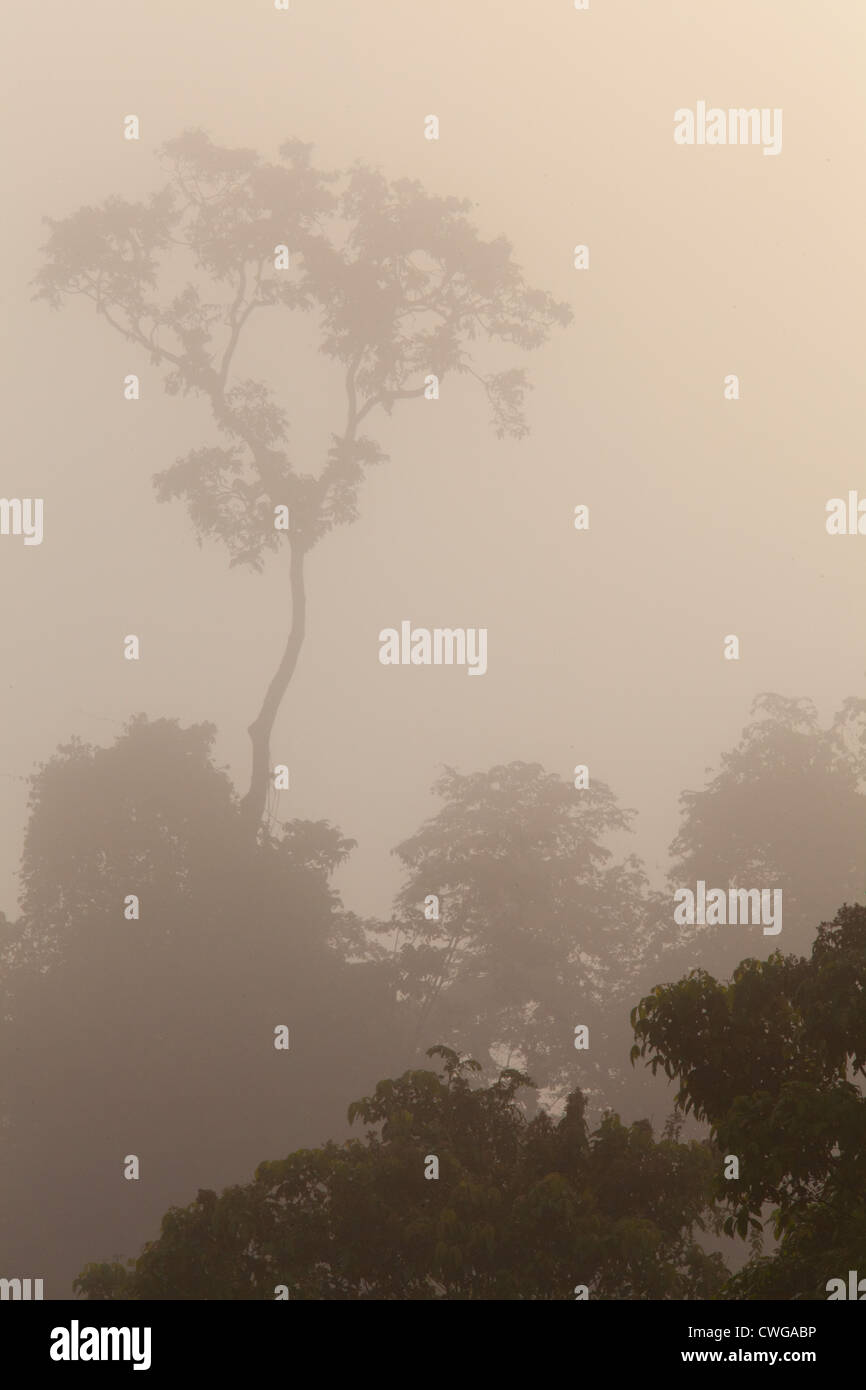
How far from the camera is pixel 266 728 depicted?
159 ft

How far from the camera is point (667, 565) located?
4269 inches

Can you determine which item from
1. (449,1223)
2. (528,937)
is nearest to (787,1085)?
(449,1223)

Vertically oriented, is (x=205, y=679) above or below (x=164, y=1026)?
above

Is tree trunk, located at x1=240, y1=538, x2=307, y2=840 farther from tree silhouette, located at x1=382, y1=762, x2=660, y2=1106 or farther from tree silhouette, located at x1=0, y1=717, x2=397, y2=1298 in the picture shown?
tree silhouette, located at x1=382, y1=762, x2=660, y2=1106

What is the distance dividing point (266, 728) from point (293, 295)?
1711cm

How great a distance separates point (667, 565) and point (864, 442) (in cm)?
1787

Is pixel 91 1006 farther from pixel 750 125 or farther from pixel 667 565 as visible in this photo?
pixel 750 125

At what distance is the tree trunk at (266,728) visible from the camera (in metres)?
44.6

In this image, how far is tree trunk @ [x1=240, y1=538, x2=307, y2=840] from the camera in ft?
146

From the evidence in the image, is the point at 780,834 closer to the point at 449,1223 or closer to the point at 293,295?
the point at 449,1223

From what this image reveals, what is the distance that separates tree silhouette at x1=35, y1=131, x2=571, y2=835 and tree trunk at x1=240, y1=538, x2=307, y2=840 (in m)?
0.13

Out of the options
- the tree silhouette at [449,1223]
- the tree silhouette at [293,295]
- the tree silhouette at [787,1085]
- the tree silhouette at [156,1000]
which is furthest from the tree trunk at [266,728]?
the tree silhouette at [787,1085]
